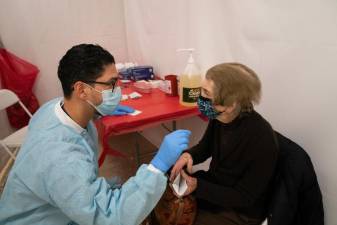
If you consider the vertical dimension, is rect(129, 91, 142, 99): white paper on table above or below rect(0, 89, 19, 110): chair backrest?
above

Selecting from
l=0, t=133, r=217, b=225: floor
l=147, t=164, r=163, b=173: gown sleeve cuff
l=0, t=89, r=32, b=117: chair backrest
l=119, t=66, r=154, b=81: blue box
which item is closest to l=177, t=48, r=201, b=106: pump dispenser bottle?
l=119, t=66, r=154, b=81: blue box

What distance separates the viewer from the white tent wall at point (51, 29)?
252 centimetres

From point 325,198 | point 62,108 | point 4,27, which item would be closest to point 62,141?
point 62,108

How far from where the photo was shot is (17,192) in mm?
983

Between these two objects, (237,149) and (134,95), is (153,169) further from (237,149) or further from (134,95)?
(134,95)

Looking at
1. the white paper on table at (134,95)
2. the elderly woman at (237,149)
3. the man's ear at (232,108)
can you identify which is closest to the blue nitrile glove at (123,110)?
the white paper on table at (134,95)

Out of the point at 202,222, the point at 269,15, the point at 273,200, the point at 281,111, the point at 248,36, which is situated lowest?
the point at 202,222

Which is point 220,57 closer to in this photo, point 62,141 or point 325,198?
point 325,198

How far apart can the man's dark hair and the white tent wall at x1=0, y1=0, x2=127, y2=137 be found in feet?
6.12

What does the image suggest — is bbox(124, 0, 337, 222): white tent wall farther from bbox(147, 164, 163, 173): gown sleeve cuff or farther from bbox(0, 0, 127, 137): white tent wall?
bbox(0, 0, 127, 137): white tent wall

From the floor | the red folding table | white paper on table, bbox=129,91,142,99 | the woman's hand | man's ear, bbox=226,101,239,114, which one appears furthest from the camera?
the floor

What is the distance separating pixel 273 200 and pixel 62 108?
2.91ft

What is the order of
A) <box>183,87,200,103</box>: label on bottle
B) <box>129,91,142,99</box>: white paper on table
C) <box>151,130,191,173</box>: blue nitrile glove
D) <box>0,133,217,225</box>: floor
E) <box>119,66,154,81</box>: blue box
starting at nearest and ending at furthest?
<box>151,130,191,173</box>: blue nitrile glove
<box>183,87,200,103</box>: label on bottle
<box>129,91,142,99</box>: white paper on table
<box>119,66,154,81</box>: blue box
<box>0,133,217,225</box>: floor

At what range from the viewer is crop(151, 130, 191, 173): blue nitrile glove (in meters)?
0.97
